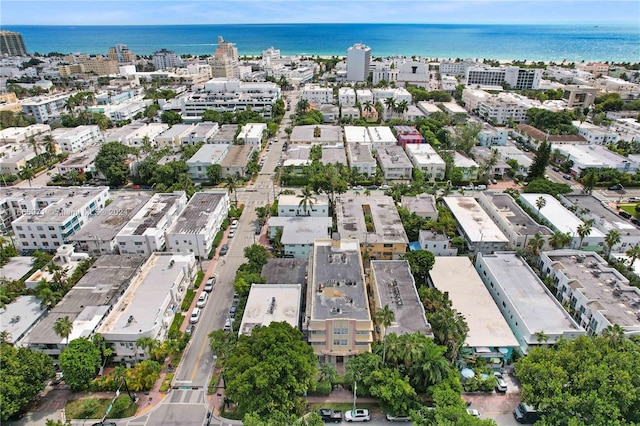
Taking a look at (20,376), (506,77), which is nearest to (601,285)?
(20,376)

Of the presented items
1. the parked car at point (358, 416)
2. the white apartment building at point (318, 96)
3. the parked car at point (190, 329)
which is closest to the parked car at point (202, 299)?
the parked car at point (190, 329)

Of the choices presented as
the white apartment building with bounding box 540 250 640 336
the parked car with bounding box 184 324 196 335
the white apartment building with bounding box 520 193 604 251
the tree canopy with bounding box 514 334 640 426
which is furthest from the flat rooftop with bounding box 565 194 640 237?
the parked car with bounding box 184 324 196 335

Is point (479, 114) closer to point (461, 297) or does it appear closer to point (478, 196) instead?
point (478, 196)

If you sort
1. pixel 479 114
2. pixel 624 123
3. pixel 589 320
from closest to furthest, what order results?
pixel 589 320 → pixel 624 123 → pixel 479 114

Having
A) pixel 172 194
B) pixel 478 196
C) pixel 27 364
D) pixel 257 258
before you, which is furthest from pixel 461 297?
pixel 172 194

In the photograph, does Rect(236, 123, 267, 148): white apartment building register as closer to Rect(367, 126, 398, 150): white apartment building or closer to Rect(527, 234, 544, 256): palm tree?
Rect(367, 126, 398, 150): white apartment building

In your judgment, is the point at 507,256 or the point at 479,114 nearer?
the point at 507,256
